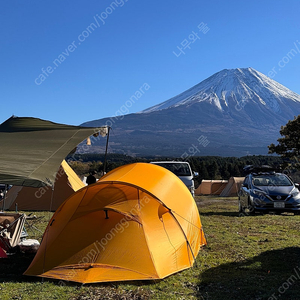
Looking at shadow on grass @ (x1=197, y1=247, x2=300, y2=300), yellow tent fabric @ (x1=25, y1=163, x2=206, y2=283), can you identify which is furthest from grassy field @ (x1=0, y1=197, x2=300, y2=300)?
yellow tent fabric @ (x1=25, y1=163, x2=206, y2=283)

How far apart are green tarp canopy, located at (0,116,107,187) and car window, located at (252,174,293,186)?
23.0ft

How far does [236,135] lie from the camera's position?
619 feet

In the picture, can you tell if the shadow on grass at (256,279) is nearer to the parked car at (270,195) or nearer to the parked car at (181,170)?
the parked car at (270,195)

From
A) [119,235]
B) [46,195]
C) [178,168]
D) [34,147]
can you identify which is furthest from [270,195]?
[46,195]

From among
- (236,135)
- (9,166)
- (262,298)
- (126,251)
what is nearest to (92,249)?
(126,251)

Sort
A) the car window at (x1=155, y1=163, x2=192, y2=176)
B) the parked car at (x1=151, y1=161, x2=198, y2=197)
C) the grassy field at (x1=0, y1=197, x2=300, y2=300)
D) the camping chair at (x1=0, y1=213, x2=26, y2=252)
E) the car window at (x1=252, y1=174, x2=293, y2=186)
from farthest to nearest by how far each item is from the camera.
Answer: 1. the car window at (x1=155, y1=163, x2=192, y2=176)
2. the parked car at (x1=151, y1=161, x2=198, y2=197)
3. the car window at (x1=252, y1=174, x2=293, y2=186)
4. the camping chair at (x1=0, y1=213, x2=26, y2=252)
5. the grassy field at (x1=0, y1=197, x2=300, y2=300)

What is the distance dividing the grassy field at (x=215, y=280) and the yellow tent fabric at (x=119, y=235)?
0.74 ft

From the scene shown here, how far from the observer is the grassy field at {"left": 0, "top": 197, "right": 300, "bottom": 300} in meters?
4.86

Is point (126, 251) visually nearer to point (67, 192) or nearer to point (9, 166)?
point (9, 166)

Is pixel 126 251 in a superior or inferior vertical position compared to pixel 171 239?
superior

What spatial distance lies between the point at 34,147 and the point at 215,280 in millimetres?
4260

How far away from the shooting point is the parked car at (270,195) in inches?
474

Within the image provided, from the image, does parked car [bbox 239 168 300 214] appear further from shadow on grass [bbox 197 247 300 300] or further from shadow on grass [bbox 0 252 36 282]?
shadow on grass [bbox 0 252 36 282]

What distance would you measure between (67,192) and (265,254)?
9.14m
